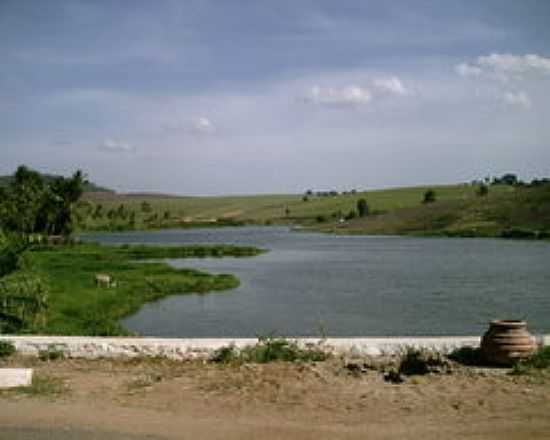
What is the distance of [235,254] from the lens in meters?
65.9

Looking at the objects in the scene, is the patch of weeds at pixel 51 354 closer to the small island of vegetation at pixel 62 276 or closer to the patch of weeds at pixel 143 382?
the patch of weeds at pixel 143 382

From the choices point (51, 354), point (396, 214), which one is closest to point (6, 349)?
point (51, 354)

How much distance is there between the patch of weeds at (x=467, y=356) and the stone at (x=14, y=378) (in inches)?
229

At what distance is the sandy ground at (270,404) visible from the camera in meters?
7.30

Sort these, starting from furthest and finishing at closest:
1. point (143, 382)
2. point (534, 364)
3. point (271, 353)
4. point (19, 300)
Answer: point (19, 300), point (271, 353), point (534, 364), point (143, 382)

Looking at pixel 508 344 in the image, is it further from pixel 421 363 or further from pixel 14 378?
pixel 14 378

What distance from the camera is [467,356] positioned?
1005 cm

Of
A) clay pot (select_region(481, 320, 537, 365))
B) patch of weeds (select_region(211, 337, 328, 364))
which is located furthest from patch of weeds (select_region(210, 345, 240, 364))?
clay pot (select_region(481, 320, 537, 365))

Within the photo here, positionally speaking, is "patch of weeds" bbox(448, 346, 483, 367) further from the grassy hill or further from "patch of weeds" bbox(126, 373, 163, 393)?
the grassy hill

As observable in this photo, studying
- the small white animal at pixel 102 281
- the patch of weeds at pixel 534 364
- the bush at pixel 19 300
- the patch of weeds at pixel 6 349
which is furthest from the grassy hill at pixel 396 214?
the patch of weeds at pixel 534 364

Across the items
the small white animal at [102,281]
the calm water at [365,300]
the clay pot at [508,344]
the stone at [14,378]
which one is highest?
the clay pot at [508,344]

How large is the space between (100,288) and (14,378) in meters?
24.5

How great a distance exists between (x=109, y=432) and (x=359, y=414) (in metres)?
2.72

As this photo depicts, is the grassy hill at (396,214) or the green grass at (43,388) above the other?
the grassy hill at (396,214)
